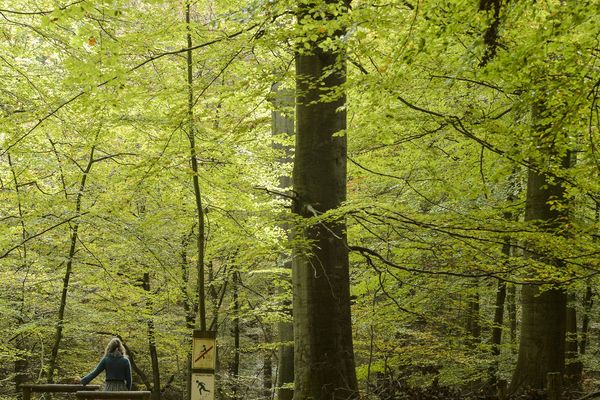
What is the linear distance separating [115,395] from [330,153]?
3.52 metres

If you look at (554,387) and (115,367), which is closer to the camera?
(554,387)

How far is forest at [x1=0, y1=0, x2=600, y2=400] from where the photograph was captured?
4.55 m

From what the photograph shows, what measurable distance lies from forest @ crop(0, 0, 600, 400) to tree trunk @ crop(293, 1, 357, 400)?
0.9 inches

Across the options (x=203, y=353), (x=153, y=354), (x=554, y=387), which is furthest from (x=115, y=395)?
(x=153, y=354)

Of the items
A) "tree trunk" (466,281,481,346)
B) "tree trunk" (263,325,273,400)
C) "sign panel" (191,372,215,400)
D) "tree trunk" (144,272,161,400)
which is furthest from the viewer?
"tree trunk" (263,325,273,400)

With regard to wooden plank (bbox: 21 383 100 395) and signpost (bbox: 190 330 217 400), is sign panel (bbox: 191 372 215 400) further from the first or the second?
wooden plank (bbox: 21 383 100 395)

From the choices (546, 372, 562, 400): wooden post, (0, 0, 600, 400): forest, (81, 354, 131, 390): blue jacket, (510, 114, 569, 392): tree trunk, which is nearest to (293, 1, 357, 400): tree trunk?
(0, 0, 600, 400): forest

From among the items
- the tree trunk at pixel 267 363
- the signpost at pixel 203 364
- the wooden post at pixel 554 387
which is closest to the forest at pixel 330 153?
the signpost at pixel 203 364

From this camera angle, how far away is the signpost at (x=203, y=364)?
5.26 meters

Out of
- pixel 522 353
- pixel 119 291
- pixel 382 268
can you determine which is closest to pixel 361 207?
pixel 382 268

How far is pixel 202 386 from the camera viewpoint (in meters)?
5.27

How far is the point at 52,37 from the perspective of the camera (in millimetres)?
6176

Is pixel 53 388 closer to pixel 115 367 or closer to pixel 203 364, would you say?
pixel 115 367

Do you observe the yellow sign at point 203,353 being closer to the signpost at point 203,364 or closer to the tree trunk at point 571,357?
the signpost at point 203,364
